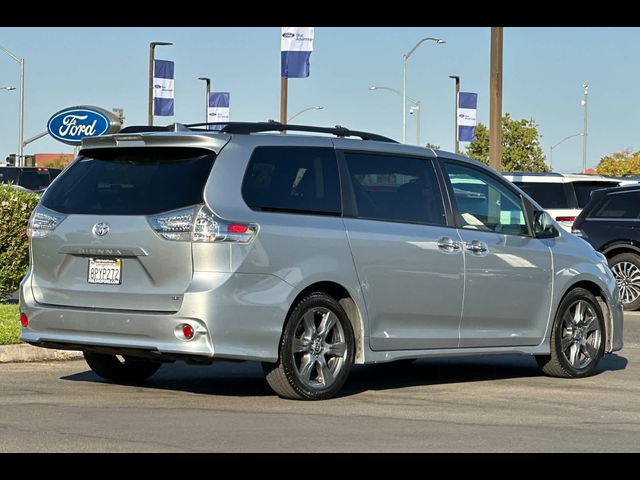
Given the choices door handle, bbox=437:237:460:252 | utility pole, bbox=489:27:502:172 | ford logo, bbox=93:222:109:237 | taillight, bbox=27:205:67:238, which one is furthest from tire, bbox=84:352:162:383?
utility pole, bbox=489:27:502:172

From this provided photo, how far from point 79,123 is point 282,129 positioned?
10.1 meters

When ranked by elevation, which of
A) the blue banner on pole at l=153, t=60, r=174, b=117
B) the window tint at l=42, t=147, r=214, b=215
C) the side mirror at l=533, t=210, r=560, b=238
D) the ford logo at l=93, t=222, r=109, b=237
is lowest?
the ford logo at l=93, t=222, r=109, b=237

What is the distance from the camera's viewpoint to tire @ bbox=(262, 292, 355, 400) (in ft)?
31.2

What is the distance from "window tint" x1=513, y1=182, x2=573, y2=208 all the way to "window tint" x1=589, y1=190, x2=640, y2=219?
16.7ft

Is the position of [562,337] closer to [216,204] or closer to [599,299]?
[599,299]

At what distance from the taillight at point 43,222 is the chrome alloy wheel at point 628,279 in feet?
37.7


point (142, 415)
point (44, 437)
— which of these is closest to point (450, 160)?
point (142, 415)

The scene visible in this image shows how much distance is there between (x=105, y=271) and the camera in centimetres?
954

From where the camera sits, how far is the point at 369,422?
345 inches

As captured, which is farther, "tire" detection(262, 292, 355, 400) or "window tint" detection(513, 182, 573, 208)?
"window tint" detection(513, 182, 573, 208)

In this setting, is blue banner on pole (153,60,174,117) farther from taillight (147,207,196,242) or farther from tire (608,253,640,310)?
taillight (147,207,196,242)

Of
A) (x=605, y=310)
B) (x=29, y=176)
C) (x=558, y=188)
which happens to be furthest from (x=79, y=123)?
(x=29, y=176)

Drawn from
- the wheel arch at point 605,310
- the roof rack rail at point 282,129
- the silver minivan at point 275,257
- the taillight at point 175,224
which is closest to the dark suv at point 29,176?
the wheel arch at point 605,310

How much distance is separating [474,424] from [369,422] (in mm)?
649
